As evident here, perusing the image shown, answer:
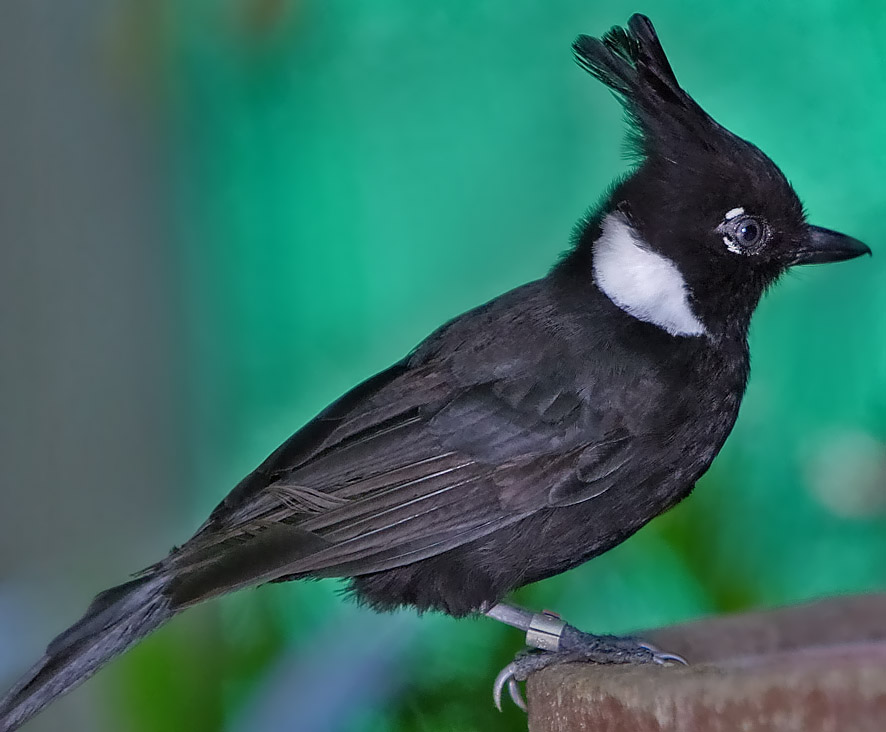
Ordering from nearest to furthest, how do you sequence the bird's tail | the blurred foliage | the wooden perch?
the wooden perch, the bird's tail, the blurred foliage

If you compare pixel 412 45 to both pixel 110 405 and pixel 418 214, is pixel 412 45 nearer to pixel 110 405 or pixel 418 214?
pixel 418 214

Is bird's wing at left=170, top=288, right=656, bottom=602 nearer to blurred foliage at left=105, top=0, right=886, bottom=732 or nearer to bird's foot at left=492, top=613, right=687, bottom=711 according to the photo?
bird's foot at left=492, top=613, right=687, bottom=711

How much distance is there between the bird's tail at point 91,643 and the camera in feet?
3.61

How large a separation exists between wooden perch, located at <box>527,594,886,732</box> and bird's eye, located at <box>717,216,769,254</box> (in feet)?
1.46

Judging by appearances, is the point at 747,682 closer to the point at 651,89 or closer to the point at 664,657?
the point at 664,657

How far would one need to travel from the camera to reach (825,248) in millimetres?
1315

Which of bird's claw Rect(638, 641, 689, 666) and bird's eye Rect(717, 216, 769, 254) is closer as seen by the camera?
bird's claw Rect(638, 641, 689, 666)

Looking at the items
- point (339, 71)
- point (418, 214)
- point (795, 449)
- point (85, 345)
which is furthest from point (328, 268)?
point (795, 449)

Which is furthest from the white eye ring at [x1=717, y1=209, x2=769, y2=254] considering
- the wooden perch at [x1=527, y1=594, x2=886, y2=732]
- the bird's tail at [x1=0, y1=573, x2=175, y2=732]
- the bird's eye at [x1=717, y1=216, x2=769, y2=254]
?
the bird's tail at [x1=0, y1=573, x2=175, y2=732]

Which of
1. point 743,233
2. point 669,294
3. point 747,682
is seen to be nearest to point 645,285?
point 669,294

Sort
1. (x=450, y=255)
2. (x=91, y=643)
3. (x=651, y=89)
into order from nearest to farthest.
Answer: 1. (x=91, y=643)
2. (x=651, y=89)
3. (x=450, y=255)

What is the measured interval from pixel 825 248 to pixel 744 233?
11cm

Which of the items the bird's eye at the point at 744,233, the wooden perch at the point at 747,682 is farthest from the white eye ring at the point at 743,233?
the wooden perch at the point at 747,682

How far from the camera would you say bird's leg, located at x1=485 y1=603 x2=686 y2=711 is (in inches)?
45.9
